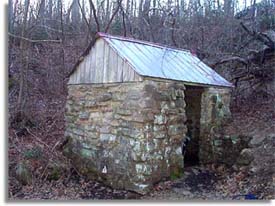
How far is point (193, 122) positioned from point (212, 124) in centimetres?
32

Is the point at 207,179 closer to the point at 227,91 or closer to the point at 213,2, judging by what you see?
the point at 227,91

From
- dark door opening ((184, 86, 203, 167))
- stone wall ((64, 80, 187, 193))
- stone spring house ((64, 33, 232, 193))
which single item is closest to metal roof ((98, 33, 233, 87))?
stone spring house ((64, 33, 232, 193))

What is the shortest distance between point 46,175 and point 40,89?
1.99m

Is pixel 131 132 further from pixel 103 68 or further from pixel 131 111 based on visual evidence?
pixel 103 68

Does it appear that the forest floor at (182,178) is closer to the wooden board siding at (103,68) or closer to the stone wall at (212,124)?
the stone wall at (212,124)

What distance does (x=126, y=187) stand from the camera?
3840 mm

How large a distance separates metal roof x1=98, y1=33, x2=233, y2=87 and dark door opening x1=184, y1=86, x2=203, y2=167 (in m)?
0.35

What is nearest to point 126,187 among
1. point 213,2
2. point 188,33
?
point 188,33

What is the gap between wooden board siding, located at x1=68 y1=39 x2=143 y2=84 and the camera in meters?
3.91

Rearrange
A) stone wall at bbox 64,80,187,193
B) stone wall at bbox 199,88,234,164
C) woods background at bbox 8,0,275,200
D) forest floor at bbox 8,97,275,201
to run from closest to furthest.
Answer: forest floor at bbox 8,97,275,201 → stone wall at bbox 64,80,187,193 → stone wall at bbox 199,88,234,164 → woods background at bbox 8,0,275,200

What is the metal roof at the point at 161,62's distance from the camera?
13.1 feet

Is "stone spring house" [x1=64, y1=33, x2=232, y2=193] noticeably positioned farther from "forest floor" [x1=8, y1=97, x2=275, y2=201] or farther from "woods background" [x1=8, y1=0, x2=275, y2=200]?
"woods background" [x1=8, y1=0, x2=275, y2=200]

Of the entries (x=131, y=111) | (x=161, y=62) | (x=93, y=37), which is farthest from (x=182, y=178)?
(x=93, y=37)

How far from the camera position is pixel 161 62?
4336 millimetres
